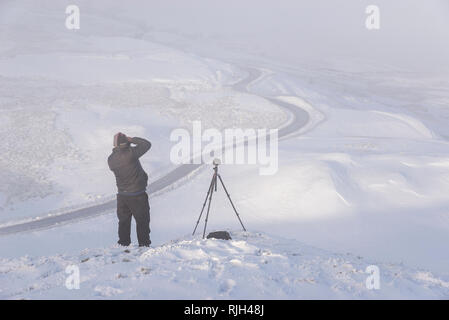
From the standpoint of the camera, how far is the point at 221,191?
2411 cm

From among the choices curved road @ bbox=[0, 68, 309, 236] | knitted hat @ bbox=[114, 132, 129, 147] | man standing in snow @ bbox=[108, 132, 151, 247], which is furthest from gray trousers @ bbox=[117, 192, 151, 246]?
curved road @ bbox=[0, 68, 309, 236]

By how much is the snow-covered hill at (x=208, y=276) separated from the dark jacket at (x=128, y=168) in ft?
4.42

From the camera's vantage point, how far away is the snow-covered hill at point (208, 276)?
20.9 feet

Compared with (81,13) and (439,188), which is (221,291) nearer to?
(439,188)

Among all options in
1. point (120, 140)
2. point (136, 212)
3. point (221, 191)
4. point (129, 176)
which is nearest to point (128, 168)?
point (129, 176)

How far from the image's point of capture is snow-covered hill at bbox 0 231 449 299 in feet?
20.9

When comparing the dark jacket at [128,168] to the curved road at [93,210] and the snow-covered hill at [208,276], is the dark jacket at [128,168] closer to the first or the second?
the snow-covered hill at [208,276]

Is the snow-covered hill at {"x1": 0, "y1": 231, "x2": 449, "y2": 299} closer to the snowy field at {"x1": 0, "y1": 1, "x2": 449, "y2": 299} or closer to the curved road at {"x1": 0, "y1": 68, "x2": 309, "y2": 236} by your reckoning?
the snowy field at {"x1": 0, "y1": 1, "x2": 449, "y2": 299}

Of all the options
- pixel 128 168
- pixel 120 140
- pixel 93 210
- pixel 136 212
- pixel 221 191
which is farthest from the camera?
pixel 221 191

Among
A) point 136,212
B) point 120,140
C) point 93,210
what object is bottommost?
point 93,210

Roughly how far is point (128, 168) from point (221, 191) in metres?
16.0

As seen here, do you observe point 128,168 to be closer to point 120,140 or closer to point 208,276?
point 120,140

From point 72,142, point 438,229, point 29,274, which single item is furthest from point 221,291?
point 72,142

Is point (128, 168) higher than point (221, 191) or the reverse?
higher
